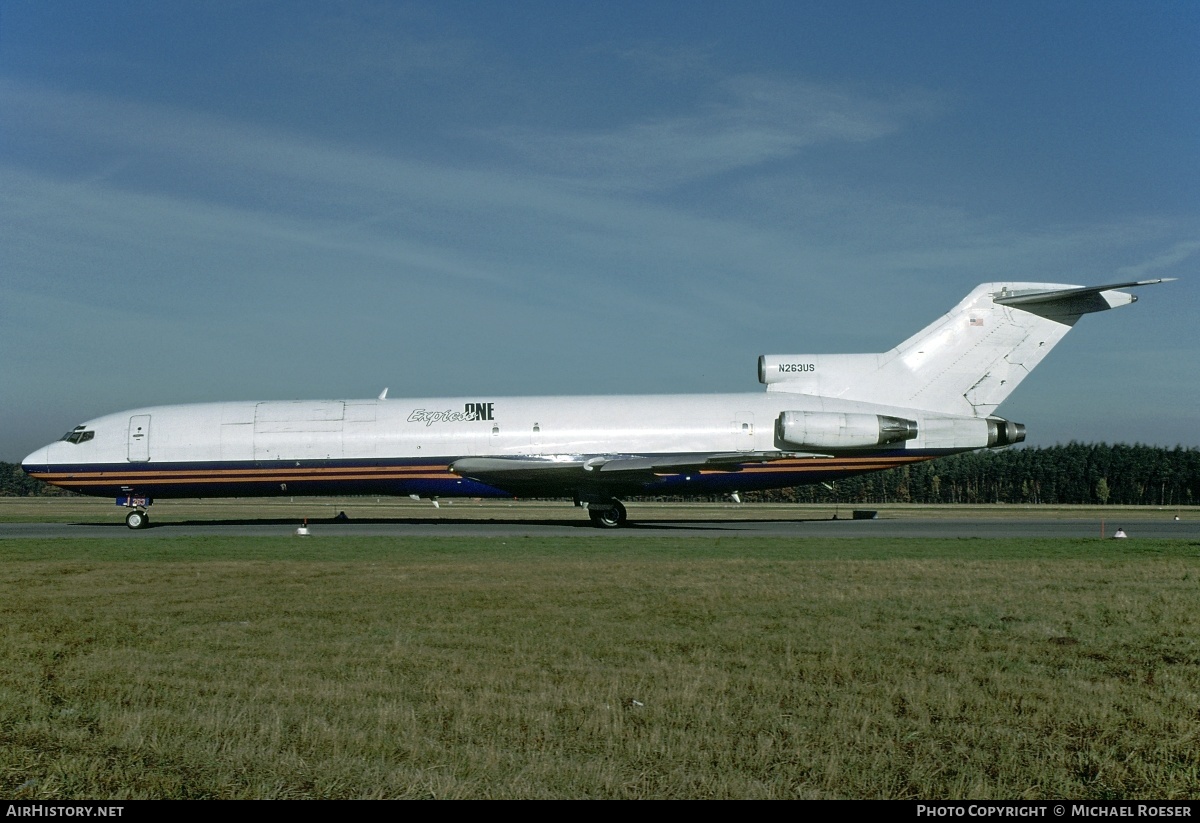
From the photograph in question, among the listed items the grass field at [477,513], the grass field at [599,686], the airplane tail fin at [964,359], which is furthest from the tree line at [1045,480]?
the grass field at [599,686]

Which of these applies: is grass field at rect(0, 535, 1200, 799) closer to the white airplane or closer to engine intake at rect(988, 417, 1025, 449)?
the white airplane

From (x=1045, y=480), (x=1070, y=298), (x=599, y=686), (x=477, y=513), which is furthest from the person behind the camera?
(x=1045, y=480)

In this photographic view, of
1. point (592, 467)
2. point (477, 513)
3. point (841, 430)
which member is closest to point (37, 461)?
point (592, 467)

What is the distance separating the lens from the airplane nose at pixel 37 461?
1314 inches

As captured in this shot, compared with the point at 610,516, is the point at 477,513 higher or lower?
lower

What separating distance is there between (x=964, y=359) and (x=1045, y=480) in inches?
4248

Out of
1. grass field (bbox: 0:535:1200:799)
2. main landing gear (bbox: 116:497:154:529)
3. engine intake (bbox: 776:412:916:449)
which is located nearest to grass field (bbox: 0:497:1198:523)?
main landing gear (bbox: 116:497:154:529)

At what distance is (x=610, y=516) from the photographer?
33406 mm

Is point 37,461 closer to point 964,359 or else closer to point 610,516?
point 610,516

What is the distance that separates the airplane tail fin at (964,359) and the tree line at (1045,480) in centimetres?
8563

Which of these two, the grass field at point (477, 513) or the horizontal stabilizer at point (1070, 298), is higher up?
the horizontal stabilizer at point (1070, 298)

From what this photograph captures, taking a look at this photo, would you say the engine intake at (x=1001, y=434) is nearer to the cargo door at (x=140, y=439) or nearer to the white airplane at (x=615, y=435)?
the white airplane at (x=615, y=435)
